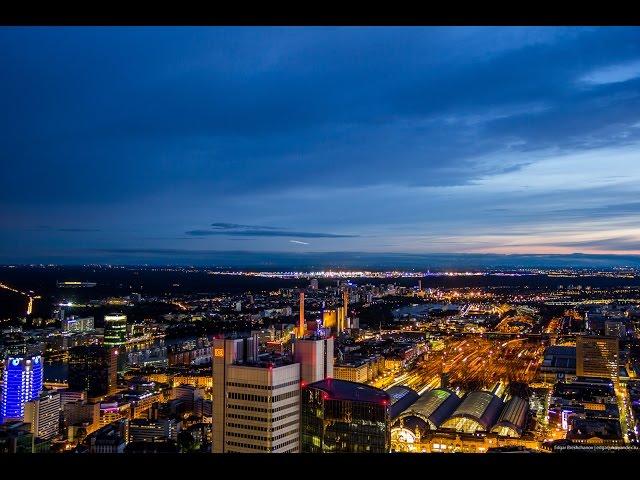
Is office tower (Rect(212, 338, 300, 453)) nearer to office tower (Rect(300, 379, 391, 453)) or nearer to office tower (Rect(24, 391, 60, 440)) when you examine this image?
office tower (Rect(300, 379, 391, 453))

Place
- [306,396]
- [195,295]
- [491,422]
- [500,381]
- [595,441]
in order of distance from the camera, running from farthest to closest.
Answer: [195,295] < [500,381] < [491,422] < [595,441] < [306,396]

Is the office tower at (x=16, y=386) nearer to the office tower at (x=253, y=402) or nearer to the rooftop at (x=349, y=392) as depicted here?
the office tower at (x=253, y=402)

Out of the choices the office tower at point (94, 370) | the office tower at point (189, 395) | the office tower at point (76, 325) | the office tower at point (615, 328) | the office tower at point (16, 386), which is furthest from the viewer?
the office tower at point (76, 325)

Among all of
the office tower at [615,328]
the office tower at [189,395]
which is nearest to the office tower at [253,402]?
the office tower at [189,395]
